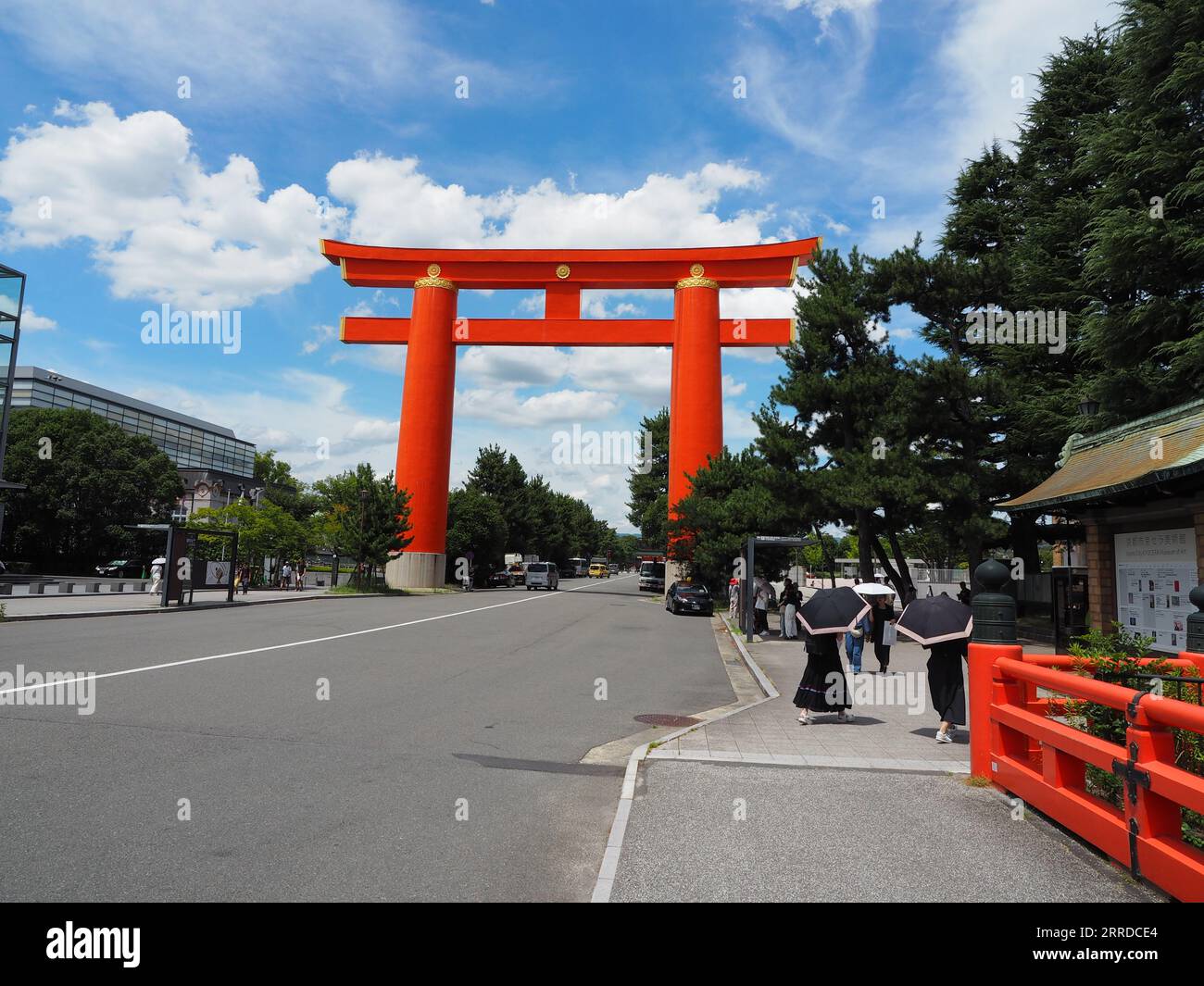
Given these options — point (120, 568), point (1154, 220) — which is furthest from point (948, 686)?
point (120, 568)

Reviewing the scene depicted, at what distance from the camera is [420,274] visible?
4516 centimetres

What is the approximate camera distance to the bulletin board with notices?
12.6 m

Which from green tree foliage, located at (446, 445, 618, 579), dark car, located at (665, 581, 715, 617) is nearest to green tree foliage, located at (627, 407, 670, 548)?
green tree foliage, located at (446, 445, 618, 579)

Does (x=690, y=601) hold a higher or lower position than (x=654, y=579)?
lower

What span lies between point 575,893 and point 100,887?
7.44 ft

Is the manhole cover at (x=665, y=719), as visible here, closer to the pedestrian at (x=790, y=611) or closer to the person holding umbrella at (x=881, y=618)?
the person holding umbrella at (x=881, y=618)

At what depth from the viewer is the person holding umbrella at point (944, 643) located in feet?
26.0

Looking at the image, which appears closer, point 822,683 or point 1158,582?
point 822,683

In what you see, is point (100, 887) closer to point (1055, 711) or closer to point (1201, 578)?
point (1055, 711)

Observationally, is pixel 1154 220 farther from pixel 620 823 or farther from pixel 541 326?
pixel 541 326

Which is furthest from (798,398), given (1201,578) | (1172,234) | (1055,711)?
(1055,711)

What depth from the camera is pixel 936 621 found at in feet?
26.2

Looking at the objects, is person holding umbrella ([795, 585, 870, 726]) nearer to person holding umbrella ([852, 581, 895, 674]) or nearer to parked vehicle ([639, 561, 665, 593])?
person holding umbrella ([852, 581, 895, 674])

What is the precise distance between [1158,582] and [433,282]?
39.1 metres
